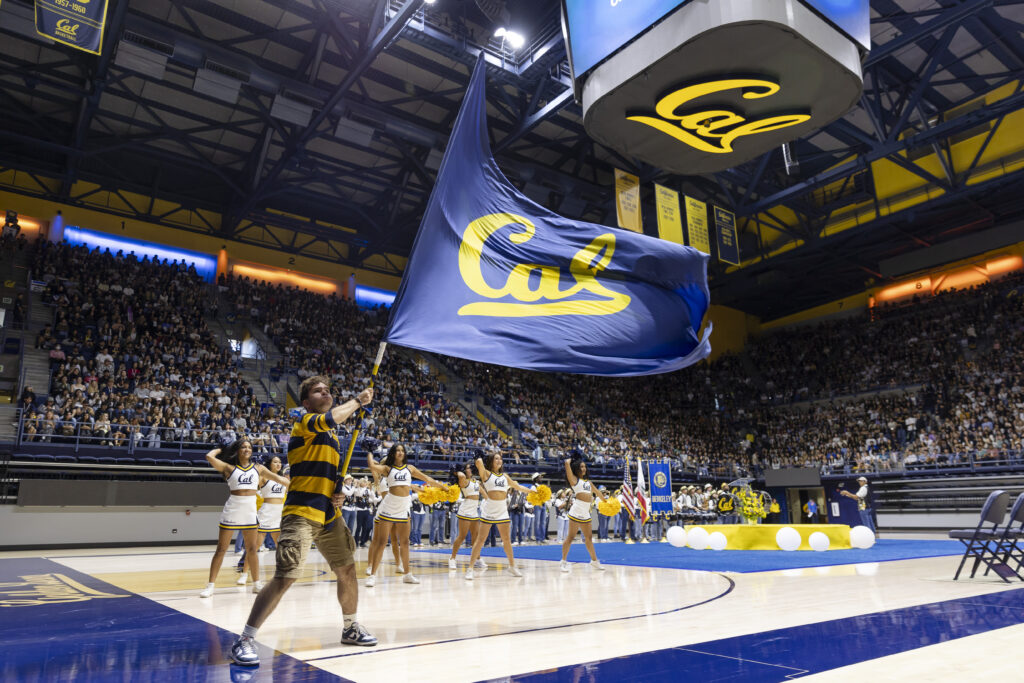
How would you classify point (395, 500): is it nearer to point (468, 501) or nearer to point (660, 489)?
point (468, 501)

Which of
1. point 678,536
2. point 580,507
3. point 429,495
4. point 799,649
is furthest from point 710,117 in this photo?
point 678,536

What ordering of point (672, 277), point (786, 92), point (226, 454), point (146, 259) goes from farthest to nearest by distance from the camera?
point (146, 259) → point (226, 454) → point (672, 277) → point (786, 92)

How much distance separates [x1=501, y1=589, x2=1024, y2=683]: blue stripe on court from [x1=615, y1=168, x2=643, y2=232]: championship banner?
43.8ft

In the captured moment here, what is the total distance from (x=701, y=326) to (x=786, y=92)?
2.37 meters

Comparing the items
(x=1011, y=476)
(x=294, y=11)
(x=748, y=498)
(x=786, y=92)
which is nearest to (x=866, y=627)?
(x=786, y=92)

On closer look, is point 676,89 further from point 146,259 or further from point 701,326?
point 146,259

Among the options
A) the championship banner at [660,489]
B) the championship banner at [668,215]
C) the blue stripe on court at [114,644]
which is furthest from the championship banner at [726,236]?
the blue stripe on court at [114,644]

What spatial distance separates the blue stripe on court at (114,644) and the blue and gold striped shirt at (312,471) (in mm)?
943

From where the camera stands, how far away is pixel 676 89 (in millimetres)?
5656

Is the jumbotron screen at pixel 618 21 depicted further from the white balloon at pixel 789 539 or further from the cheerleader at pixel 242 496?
the white balloon at pixel 789 539

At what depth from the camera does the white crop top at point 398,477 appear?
918 centimetres

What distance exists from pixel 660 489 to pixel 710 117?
1778 cm

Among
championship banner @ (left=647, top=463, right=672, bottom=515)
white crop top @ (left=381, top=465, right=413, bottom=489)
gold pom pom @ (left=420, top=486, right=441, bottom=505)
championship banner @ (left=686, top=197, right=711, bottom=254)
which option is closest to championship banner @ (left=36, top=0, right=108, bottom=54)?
white crop top @ (left=381, top=465, right=413, bottom=489)

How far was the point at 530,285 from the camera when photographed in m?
6.07
